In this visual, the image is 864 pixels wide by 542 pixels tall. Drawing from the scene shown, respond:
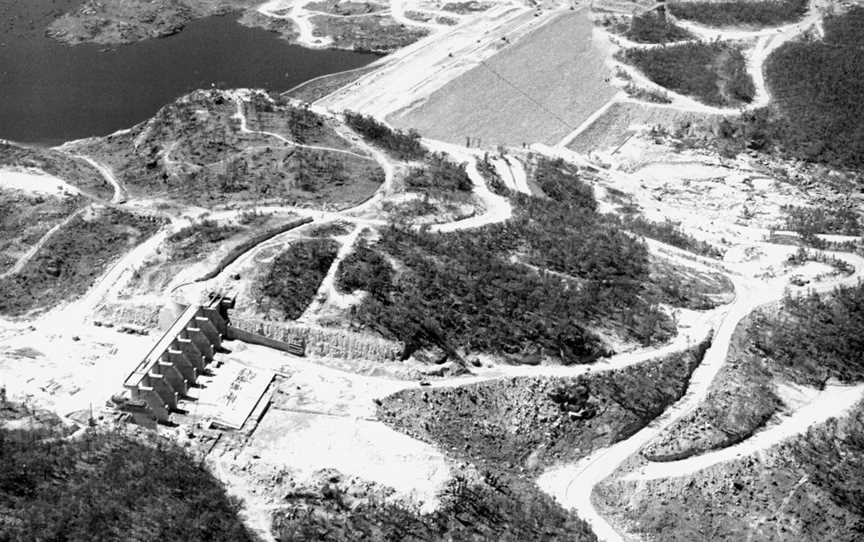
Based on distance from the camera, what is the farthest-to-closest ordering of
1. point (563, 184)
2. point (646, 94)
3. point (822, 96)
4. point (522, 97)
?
point (522, 97) → point (646, 94) → point (822, 96) → point (563, 184)

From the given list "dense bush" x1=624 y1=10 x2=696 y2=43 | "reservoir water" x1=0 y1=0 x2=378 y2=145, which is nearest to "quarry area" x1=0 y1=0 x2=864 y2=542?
"reservoir water" x1=0 y1=0 x2=378 y2=145

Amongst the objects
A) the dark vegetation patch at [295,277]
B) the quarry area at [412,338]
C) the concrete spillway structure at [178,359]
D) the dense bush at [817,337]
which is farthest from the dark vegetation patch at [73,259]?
the dense bush at [817,337]

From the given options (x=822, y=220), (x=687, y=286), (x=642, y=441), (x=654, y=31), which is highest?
(x=654, y=31)

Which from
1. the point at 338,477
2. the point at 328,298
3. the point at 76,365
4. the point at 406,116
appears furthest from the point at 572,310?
the point at 406,116

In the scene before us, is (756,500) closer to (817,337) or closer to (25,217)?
(817,337)

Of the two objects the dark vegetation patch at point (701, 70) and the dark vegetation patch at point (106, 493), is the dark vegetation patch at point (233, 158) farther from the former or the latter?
the dark vegetation patch at point (701, 70)

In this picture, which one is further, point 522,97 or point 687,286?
point 522,97

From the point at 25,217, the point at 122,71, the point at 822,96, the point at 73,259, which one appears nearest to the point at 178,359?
the point at 73,259
